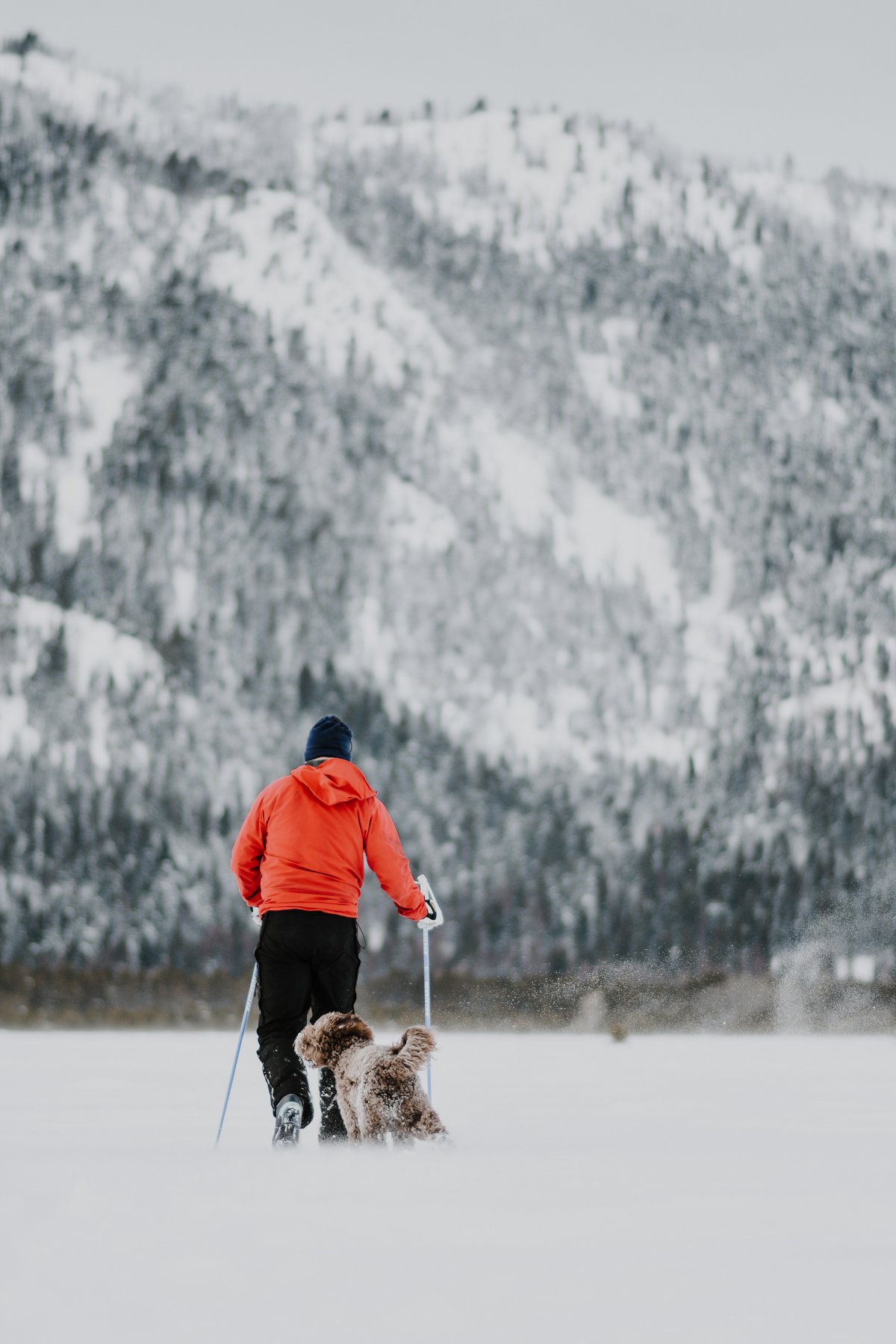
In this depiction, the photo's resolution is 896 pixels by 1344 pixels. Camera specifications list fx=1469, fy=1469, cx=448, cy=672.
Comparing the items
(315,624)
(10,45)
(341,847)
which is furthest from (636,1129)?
(10,45)

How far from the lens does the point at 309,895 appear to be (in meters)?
4.88

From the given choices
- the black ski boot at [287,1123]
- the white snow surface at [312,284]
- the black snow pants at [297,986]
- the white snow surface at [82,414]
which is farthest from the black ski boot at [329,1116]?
the white snow surface at [312,284]

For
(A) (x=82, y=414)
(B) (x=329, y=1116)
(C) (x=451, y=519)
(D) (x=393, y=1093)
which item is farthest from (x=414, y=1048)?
(A) (x=82, y=414)

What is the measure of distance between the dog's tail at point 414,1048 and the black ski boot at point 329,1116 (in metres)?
0.55

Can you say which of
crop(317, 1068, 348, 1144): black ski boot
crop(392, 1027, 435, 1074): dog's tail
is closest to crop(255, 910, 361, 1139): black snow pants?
crop(317, 1068, 348, 1144): black ski boot

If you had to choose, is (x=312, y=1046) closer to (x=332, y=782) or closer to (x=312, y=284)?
(x=332, y=782)

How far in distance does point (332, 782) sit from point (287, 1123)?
1099 millimetres

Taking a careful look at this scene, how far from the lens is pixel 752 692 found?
1983 cm

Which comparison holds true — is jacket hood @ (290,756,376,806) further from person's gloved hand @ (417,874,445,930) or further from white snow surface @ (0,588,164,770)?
white snow surface @ (0,588,164,770)

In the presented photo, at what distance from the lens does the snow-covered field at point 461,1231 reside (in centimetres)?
257

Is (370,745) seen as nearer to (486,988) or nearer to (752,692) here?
(486,988)

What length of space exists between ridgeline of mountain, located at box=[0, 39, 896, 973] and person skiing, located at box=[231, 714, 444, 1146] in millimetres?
13107

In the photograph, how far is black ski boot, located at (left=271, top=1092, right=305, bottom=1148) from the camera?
464 cm

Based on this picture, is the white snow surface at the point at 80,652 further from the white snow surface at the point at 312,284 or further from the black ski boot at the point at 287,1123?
the black ski boot at the point at 287,1123
